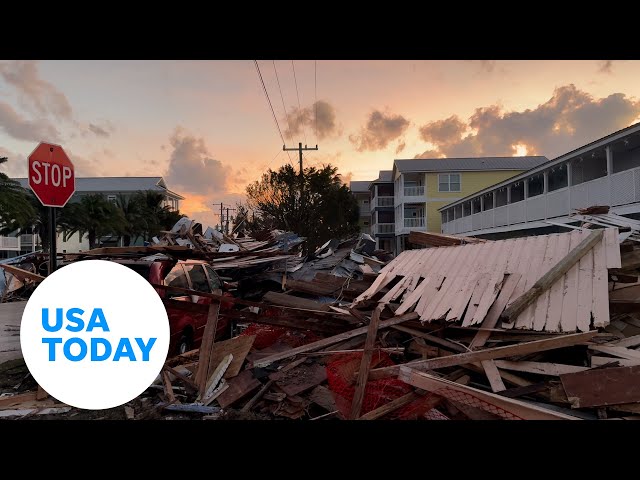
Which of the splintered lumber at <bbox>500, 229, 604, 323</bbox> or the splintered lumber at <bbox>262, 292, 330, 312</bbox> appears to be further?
the splintered lumber at <bbox>262, 292, 330, 312</bbox>

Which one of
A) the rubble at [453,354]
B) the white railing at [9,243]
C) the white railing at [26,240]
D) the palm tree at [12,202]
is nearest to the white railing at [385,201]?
the palm tree at [12,202]

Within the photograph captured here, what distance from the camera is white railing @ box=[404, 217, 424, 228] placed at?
125 feet

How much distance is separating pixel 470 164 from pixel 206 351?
34.5 m

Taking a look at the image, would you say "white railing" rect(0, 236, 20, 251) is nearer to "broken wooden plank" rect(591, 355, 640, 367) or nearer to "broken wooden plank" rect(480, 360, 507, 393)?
"broken wooden plank" rect(480, 360, 507, 393)

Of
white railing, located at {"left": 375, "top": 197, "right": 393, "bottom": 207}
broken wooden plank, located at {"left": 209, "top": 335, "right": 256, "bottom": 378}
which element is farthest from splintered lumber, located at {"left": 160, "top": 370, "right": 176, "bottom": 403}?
white railing, located at {"left": 375, "top": 197, "right": 393, "bottom": 207}

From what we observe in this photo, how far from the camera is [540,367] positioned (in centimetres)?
423

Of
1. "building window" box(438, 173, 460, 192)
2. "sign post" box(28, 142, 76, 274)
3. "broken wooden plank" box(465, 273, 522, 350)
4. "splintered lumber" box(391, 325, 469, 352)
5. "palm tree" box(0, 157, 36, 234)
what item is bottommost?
"splintered lumber" box(391, 325, 469, 352)

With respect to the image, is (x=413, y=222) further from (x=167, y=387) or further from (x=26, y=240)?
(x=26, y=240)

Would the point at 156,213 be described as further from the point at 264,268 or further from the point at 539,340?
the point at 539,340

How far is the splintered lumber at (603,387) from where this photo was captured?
3711mm

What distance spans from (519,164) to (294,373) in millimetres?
36087

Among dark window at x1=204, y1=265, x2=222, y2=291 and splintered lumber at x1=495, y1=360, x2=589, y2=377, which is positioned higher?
dark window at x1=204, y1=265, x2=222, y2=291

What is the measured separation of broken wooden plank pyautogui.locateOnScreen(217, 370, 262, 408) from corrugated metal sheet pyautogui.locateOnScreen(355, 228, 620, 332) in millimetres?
2215
